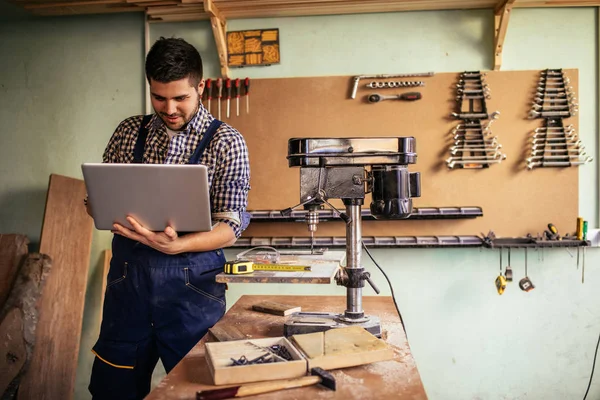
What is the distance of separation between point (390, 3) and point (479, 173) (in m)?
1.07

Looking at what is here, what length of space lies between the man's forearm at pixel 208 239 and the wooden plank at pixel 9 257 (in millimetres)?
1854

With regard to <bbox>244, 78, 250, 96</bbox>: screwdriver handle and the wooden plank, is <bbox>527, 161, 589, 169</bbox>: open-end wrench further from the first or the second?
the wooden plank

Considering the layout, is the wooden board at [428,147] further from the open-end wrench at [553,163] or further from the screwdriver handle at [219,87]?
the screwdriver handle at [219,87]

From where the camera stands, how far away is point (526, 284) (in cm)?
302

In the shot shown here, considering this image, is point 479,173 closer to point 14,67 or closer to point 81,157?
point 81,157

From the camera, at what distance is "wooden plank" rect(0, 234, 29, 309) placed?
10.0ft

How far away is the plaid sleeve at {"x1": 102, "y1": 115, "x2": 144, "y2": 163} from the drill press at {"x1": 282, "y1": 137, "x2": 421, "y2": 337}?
2.59 ft

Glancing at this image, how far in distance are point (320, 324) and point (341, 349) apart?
0.75 feet

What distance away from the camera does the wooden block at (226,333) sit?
145 cm

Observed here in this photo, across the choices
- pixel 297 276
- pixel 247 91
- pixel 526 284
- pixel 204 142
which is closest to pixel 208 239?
pixel 204 142

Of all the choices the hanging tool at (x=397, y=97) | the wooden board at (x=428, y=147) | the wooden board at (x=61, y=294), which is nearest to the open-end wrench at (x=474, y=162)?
the wooden board at (x=428, y=147)

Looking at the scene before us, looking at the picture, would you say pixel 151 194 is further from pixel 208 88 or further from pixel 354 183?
pixel 208 88

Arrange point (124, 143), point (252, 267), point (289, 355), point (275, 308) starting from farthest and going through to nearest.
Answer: point (124, 143) → point (275, 308) → point (252, 267) → point (289, 355)

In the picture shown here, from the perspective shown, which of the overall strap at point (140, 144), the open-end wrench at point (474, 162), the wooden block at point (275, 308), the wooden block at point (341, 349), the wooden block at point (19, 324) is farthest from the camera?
the open-end wrench at point (474, 162)
